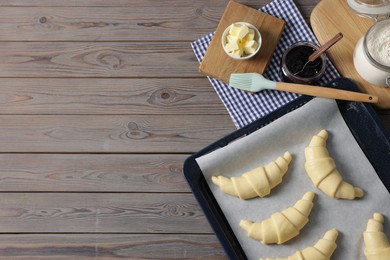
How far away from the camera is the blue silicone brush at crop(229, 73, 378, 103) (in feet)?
2.90

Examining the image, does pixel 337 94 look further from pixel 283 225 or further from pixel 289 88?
pixel 283 225

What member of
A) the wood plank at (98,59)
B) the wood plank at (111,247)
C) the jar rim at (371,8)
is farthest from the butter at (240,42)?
the wood plank at (111,247)

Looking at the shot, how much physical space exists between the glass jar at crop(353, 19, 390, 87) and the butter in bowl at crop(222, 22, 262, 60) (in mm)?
193

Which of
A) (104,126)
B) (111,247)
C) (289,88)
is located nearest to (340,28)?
(289,88)

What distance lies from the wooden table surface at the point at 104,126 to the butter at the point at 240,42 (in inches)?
3.8

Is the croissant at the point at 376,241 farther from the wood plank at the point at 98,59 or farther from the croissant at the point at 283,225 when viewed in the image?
the wood plank at the point at 98,59

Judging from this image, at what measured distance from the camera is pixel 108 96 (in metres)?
1.00

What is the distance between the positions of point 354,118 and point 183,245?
40cm

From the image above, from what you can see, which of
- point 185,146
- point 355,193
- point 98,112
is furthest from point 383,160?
point 98,112

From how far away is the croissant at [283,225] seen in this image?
0.85 metres

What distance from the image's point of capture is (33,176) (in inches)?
38.9

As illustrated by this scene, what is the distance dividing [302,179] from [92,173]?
1.35 ft

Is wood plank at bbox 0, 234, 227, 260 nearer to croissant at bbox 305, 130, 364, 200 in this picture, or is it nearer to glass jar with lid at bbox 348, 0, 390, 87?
croissant at bbox 305, 130, 364, 200

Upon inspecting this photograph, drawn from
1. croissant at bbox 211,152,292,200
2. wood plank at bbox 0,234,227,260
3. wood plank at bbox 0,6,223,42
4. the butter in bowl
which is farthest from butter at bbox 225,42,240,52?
wood plank at bbox 0,234,227,260
